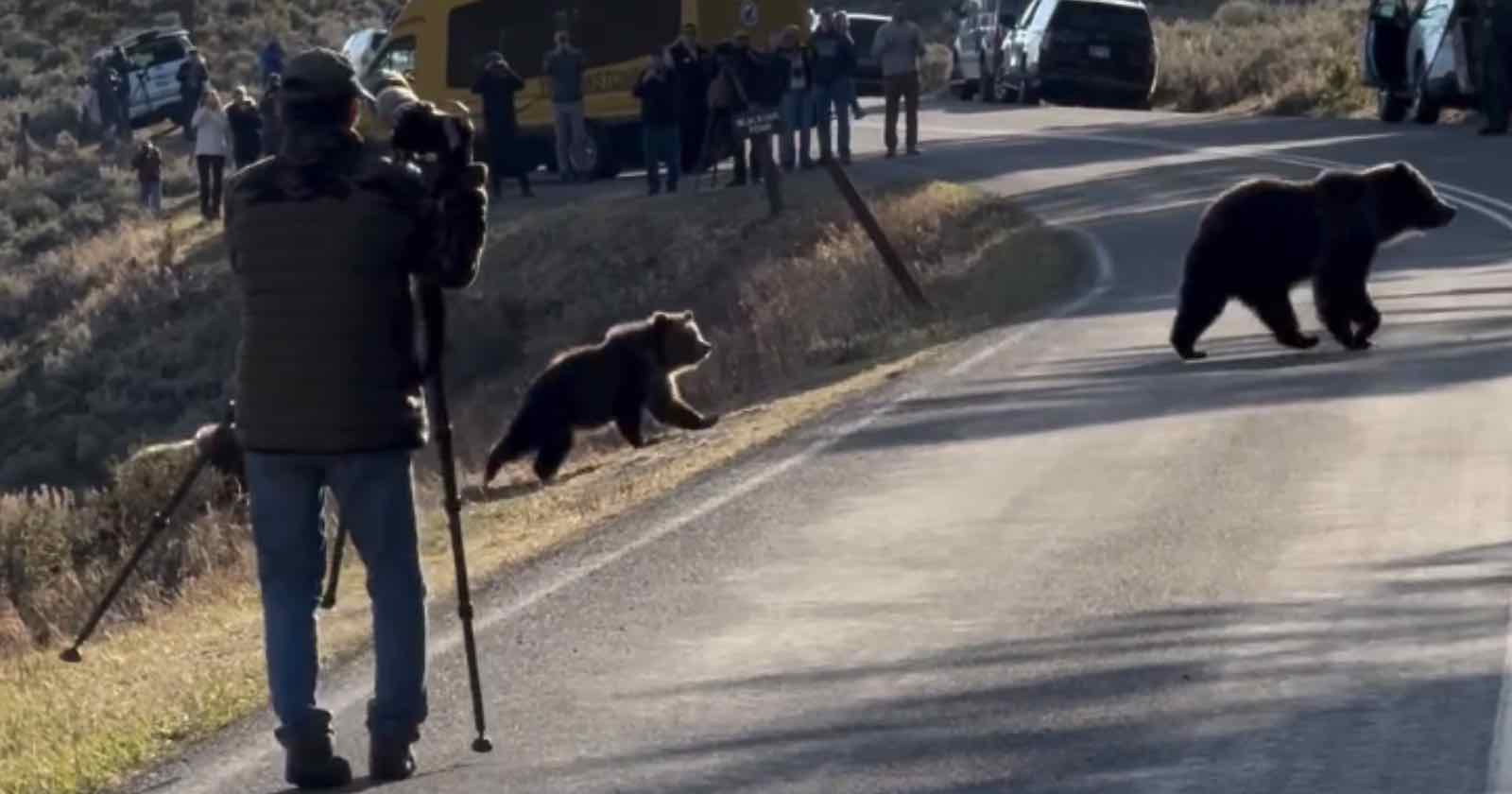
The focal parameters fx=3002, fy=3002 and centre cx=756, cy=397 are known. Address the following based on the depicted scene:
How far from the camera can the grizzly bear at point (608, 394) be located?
59.1 ft

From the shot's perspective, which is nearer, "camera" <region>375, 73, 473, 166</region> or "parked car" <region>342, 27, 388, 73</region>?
"camera" <region>375, 73, 473, 166</region>

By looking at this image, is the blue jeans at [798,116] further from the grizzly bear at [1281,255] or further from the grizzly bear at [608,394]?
the grizzly bear at [1281,255]

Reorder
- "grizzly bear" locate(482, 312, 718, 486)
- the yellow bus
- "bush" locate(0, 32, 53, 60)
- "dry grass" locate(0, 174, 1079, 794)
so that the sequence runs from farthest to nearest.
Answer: "bush" locate(0, 32, 53, 60) → the yellow bus → "grizzly bear" locate(482, 312, 718, 486) → "dry grass" locate(0, 174, 1079, 794)

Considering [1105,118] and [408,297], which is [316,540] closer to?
[408,297]

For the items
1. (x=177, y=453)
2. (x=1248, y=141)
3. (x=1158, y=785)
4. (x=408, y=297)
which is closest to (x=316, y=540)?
(x=408, y=297)

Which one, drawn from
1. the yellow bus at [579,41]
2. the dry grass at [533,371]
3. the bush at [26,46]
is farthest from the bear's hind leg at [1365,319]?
the bush at [26,46]

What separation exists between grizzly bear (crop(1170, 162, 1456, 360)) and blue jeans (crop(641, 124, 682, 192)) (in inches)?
683

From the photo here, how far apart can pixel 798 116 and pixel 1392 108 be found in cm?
1052

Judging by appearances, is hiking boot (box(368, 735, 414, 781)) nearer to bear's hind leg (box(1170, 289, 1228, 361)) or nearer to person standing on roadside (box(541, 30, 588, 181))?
bear's hind leg (box(1170, 289, 1228, 361))

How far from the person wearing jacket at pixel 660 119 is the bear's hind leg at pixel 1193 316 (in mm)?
16430

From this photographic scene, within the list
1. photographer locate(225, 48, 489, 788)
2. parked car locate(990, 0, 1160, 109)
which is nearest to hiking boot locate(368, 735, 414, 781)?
photographer locate(225, 48, 489, 788)

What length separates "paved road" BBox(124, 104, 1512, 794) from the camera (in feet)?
26.9

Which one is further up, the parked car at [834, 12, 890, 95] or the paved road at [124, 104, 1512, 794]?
the paved road at [124, 104, 1512, 794]

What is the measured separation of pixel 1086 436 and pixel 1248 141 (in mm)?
22093
